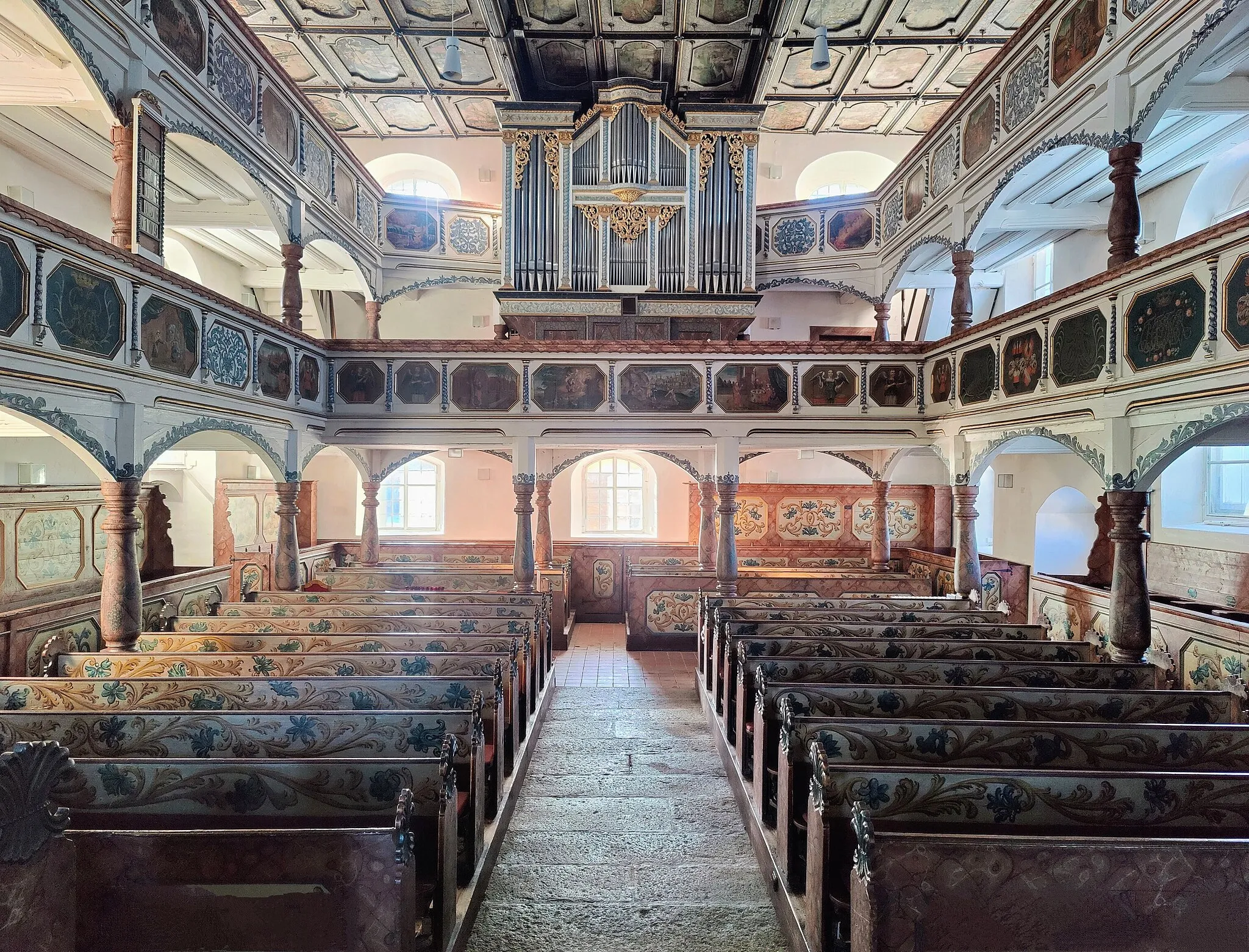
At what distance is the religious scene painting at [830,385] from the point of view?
1030 cm

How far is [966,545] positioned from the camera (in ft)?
29.9

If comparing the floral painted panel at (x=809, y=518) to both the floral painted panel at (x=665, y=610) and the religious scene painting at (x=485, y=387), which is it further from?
the religious scene painting at (x=485, y=387)

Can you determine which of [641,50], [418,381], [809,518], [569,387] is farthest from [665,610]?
[641,50]

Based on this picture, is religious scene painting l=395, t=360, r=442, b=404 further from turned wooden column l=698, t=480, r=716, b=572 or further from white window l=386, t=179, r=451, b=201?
white window l=386, t=179, r=451, b=201

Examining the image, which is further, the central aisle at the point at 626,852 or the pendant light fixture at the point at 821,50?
the pendant light fixture at the point at 821,50

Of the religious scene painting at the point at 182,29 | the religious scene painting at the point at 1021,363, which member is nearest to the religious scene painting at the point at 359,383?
the religious scene painting at the point at 182,29

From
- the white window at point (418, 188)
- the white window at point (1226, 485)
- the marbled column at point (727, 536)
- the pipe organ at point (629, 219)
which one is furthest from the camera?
the white window at point (418, 188)

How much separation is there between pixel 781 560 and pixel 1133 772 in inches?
422

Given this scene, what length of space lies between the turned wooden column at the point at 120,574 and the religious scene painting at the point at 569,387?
5316 millimetres

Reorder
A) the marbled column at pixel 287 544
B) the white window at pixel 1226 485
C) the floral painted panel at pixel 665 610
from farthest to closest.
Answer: the floral painted panel at pixel 665 610 < the white window at pixel 1226 485 < the marbled column at pixel 287 544

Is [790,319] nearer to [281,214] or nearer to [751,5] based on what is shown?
[751,5]

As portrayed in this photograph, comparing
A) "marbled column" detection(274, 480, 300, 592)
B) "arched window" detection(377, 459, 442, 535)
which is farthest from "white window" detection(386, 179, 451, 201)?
"marbled column" detection(274, 480, 300, 592)

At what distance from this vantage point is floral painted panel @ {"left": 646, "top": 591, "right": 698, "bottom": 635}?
11172mm

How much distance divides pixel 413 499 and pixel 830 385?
1063 centimetres
